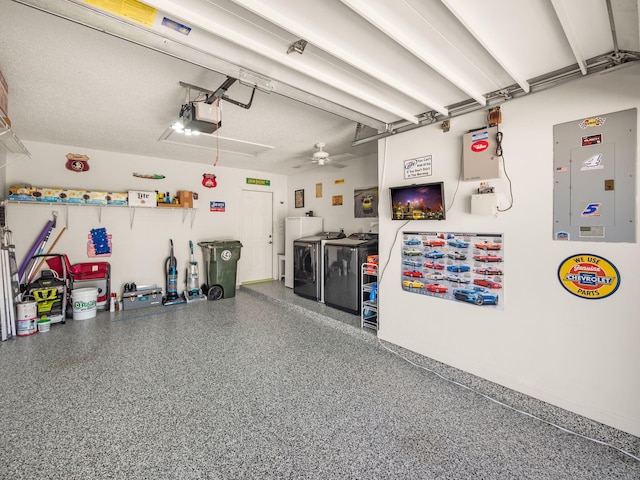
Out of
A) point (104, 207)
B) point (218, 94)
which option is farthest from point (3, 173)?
point (218, 94)

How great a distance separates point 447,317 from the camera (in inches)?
104

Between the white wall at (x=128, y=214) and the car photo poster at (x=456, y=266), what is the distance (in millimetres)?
4087

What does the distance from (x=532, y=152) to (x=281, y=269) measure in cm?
522

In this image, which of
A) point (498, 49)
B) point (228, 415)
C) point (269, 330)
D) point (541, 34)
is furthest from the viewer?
point (269, 330)

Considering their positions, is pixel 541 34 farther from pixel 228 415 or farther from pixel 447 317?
pixel 228 415

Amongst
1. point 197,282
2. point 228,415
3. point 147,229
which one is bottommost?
point 228,415

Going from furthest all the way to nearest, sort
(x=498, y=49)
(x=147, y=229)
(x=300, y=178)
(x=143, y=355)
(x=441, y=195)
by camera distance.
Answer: (x=300, y=178) < (x=147, y=229) < (x=143, y=355) < (x=441, y=195) < (x=498, y=49)

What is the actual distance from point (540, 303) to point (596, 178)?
0.93 meters

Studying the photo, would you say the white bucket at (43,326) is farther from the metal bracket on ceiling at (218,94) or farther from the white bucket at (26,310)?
the metal bracket on ceiling at (218,94)

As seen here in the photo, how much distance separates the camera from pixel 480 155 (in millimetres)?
2332

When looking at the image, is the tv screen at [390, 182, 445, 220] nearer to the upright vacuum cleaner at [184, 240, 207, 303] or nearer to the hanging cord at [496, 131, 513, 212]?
the hanging cord at [496, 131, 513, 212]

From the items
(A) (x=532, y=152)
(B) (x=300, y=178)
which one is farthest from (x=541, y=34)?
(B) (x=300, y=178)

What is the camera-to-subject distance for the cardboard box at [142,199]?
4534 mm

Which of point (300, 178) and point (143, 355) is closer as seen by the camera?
point (143, 355)
